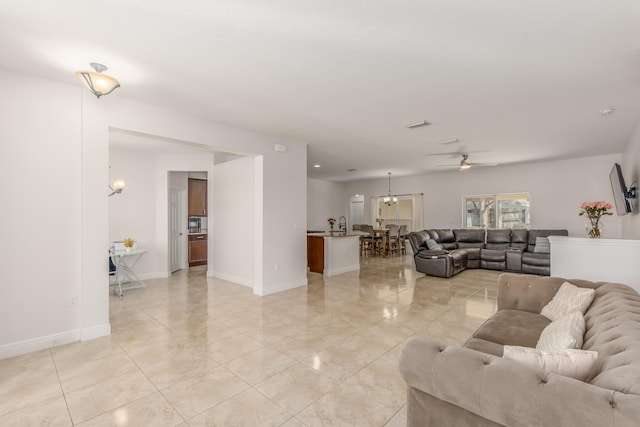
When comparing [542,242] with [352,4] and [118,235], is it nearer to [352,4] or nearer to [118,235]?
[352,4]

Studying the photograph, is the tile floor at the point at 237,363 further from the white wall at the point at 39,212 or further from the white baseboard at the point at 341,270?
the white baseboard at the point at 341,270

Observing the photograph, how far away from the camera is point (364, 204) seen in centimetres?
1200

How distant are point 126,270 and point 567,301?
693cm

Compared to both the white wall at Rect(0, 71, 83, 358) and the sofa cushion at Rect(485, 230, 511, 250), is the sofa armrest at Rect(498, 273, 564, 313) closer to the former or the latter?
the white wall at Rect(0, 71, 83, 358)

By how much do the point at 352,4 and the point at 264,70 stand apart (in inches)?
46.3

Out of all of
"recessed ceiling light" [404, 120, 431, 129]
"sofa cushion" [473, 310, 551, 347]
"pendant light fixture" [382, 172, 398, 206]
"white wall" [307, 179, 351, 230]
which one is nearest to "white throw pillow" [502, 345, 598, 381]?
"sofa cushion" [473, 310, 551, 347]

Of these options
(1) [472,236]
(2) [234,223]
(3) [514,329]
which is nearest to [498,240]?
(1) [472,236]

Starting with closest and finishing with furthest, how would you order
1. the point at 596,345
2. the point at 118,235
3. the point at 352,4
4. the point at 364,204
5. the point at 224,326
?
the point at 596,345
the point at 352,4
the point at 224,326
the point at 118,235
the point at 364,204

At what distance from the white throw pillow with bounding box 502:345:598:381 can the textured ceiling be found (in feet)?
7.03

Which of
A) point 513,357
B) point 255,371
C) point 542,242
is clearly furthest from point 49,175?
point 542,242

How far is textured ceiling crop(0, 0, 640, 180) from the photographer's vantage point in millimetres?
2072

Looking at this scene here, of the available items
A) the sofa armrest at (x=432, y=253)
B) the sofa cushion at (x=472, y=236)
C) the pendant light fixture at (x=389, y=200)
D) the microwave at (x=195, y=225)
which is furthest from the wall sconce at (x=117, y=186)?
the sofa cushion at (x=472, y=236)

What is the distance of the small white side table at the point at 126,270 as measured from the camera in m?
5.22

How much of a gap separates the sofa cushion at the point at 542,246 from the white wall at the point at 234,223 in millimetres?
6518
